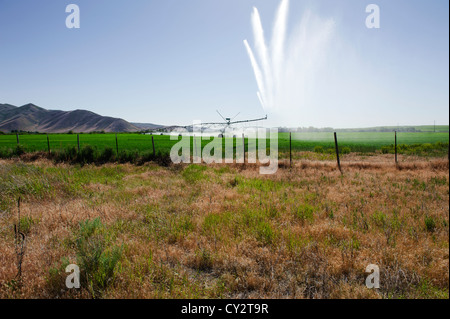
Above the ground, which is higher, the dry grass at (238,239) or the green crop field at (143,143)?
the green crop field at (143,143)

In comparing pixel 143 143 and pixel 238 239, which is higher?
pixel 143 143

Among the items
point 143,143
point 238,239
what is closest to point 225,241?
point 238,239

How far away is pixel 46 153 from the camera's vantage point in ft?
63.6

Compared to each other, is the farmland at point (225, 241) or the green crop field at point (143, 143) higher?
the green crop field at point (143, 143)

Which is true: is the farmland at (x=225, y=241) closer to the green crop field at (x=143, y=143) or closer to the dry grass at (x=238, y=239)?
the dry grass at (x=238, y=239)

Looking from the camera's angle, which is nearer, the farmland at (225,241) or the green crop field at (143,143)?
the farmland at (225,241)

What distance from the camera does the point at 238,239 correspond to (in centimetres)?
459

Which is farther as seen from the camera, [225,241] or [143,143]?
[143,143]

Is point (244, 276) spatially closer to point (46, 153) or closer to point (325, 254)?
point (325, 254)

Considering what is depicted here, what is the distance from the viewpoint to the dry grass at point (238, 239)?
321 cm

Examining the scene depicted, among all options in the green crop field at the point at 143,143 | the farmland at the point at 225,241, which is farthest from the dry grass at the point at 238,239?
the green crop field at the point at 143,143

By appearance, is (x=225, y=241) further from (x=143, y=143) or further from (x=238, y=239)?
(x=143, y=143)

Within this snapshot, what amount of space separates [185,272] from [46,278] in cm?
215
